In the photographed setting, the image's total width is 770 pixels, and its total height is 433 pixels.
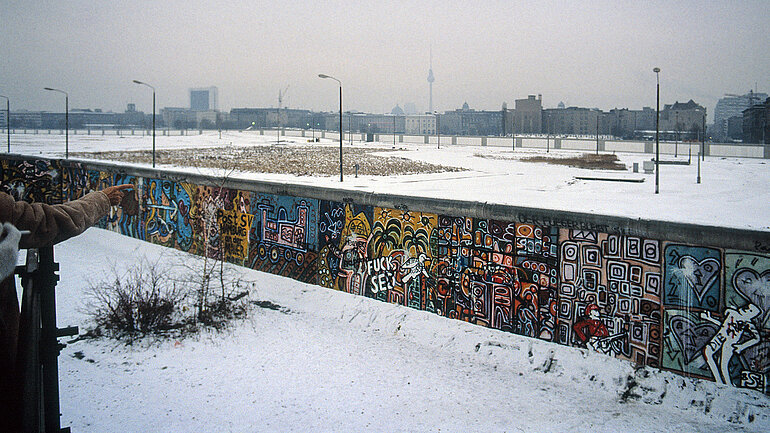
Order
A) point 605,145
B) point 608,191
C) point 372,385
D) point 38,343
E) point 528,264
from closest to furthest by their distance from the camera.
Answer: point 38,343 → point 372,385 → point 528,264 → point 608,191 → point 605,145

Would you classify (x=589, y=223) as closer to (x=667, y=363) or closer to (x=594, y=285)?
(x=594, y=285)

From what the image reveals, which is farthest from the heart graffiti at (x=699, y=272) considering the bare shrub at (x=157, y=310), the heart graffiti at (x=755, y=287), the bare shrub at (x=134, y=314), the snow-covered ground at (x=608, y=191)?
the snow-covered ground at (x=608, y=191)

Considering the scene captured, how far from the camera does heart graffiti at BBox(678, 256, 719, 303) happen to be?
9.73 m

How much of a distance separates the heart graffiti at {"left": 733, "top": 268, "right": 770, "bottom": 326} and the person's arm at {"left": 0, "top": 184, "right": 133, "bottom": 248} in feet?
31.1

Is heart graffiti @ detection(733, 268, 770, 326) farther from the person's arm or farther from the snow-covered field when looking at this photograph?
the person's arm

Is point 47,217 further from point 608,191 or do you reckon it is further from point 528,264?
point 608,191

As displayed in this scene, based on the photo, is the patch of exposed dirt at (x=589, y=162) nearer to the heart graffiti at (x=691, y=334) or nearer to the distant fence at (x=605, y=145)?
the distant fence at (x=605, y=145)

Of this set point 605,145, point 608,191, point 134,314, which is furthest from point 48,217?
point 605,145

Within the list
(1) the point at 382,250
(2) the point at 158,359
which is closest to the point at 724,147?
(1) the point at 382,250

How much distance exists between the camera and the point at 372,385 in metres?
Answer: 10.0

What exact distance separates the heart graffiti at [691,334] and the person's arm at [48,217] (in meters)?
9.29

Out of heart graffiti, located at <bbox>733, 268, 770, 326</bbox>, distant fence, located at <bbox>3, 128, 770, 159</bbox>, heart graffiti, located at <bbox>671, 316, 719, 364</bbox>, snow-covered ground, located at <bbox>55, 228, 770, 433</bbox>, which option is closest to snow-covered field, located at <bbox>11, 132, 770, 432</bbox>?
snow-covered ground, located at <bbox>55, 228, 770, 433</bbox>

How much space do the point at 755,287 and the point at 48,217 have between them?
9969 mm

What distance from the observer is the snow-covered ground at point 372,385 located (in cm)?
867
